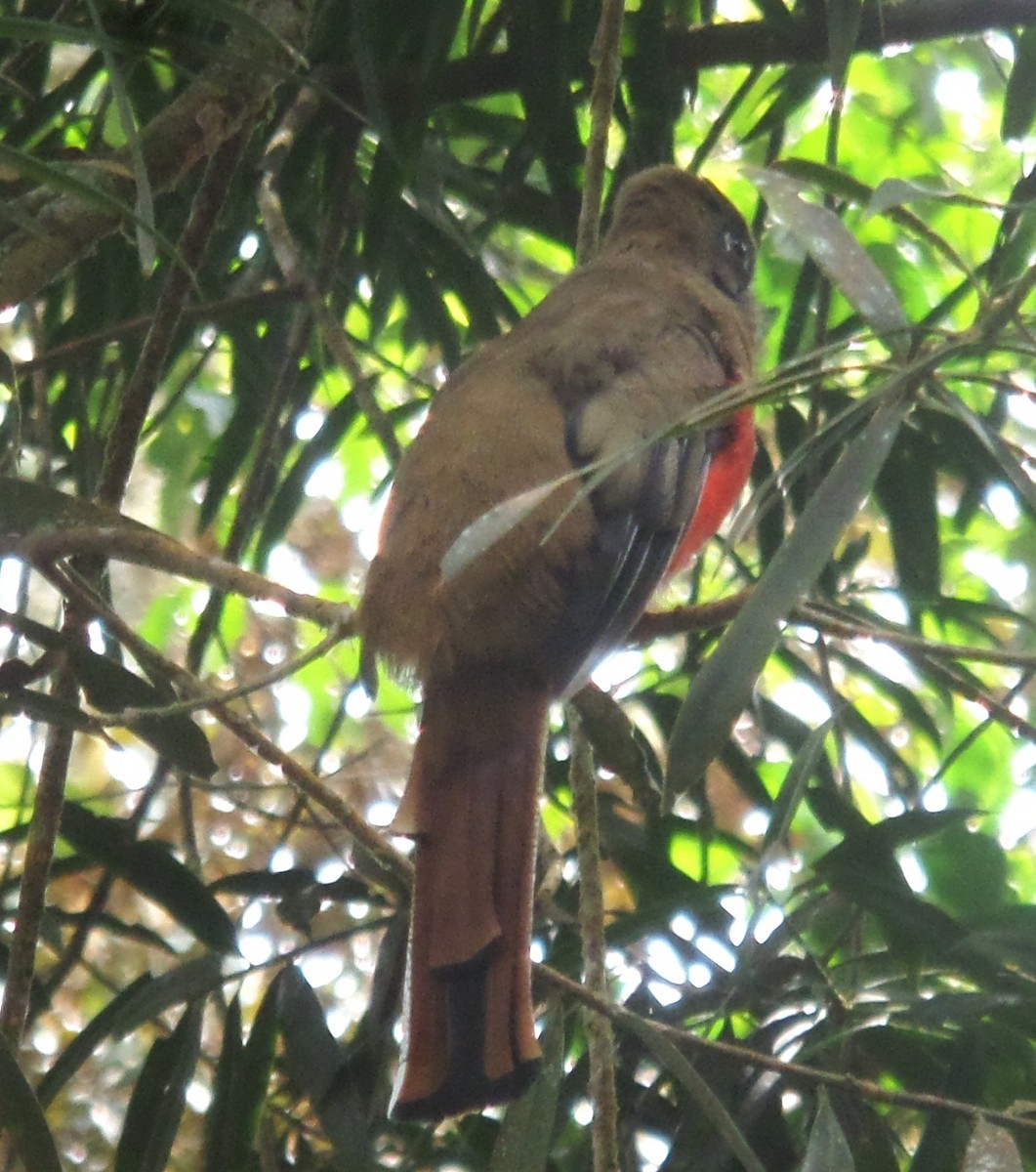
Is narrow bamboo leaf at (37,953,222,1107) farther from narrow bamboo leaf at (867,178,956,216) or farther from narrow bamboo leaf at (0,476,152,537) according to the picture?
narrow bamboo leaf at (867,178,956,216)

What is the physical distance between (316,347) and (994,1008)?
5.17ft

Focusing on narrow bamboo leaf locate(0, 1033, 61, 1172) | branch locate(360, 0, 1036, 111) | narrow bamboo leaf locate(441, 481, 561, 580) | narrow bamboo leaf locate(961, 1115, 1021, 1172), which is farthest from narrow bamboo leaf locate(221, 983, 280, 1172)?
branch locate(360, 0, 1036, 111)

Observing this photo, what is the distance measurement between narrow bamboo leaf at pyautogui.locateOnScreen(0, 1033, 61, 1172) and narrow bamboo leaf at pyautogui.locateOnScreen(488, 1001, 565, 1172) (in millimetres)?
524

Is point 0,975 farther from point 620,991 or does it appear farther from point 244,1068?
point 620,991

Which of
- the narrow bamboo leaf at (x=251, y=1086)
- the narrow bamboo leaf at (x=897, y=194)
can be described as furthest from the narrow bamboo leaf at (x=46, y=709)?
the narrow bamboo leaf at (x=897, y=194)

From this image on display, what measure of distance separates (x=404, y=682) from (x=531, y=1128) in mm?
605

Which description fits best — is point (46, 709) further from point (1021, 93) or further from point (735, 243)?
point (735, 243)

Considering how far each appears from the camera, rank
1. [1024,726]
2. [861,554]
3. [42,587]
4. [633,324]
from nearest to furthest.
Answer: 1. [1024,726]
2. [633,324]
3. [861,554]
4. [42,587]

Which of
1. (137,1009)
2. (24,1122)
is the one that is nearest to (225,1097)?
(137,1009)

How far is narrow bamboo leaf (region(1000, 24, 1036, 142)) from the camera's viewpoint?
2439 millimetres

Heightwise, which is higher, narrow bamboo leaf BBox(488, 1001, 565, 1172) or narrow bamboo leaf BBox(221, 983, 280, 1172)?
narrow bamboo leaf BBox(221, 983, 280, 1172)

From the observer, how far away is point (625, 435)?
2.31m

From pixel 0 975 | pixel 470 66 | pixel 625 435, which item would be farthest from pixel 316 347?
pixel 0 975

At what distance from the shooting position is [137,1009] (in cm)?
224
